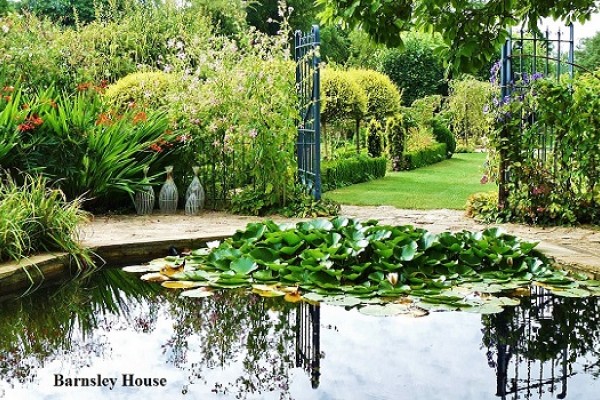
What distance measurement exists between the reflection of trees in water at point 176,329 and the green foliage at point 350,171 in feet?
18.6

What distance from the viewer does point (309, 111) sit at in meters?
7.62

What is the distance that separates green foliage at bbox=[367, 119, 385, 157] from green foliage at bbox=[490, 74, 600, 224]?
18.9ft

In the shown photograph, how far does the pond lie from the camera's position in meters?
2.91

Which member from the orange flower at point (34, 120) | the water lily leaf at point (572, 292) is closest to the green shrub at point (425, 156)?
the orange flower at point (34, 120)

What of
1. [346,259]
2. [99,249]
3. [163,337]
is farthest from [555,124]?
[163,337]

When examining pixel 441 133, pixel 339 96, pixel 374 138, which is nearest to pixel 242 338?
pixel 339 96

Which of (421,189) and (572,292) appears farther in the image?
(421,189)

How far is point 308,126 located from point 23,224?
363 cm

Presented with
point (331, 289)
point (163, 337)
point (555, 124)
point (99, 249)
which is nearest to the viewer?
point (163, 337)

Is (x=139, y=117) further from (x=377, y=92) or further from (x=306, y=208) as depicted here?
(x=377, y=92)

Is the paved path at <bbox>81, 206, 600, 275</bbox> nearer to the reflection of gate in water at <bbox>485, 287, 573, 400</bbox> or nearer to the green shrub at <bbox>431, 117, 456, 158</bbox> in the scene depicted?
the reflection of gate in water at <bbox>485, 287, 573, 400</bbox>

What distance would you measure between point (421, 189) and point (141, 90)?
11.8ft

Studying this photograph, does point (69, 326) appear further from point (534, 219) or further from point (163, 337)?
point (534, 219)

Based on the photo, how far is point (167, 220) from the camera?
6930mm
